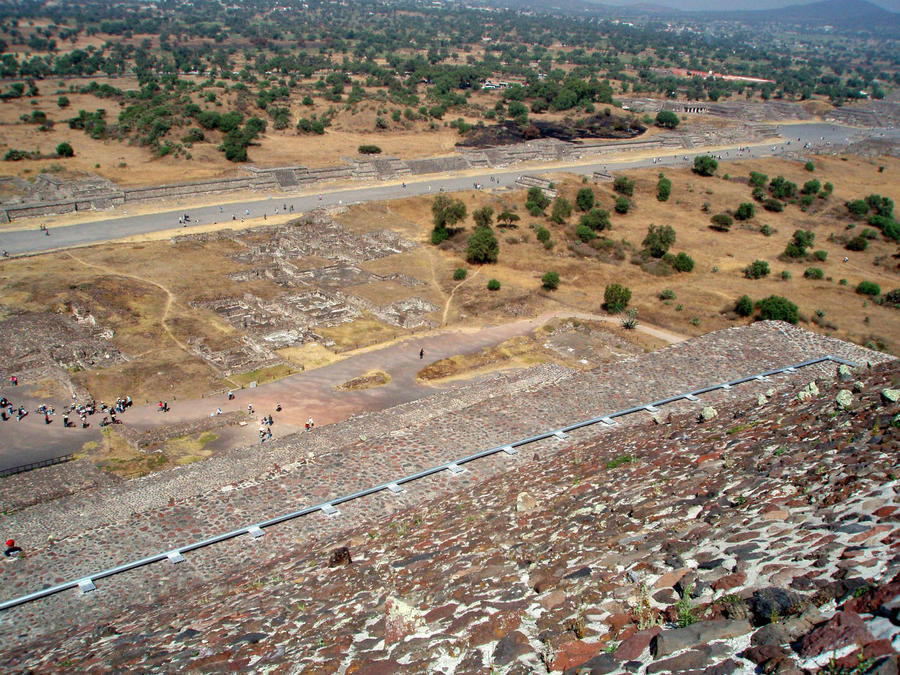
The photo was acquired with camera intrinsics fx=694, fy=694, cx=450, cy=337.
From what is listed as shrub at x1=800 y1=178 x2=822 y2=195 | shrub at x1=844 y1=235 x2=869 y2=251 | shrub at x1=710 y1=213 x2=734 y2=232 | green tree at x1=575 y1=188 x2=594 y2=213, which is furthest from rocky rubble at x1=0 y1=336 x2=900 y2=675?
shrub at x1=800 y1=178 x2=822 y2=195

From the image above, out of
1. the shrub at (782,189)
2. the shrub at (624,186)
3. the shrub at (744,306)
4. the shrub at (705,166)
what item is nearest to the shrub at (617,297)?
the shrub at (744,306)

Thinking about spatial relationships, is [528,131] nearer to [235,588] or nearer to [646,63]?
[235,588]

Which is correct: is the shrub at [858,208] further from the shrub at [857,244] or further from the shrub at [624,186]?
the shrub at [624,186]

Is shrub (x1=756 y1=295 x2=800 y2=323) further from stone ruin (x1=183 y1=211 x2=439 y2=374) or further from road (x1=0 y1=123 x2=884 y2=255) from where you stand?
road (x1=0 y1=123 x2=884 y2=255)

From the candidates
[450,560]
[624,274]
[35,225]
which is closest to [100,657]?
[450,560]

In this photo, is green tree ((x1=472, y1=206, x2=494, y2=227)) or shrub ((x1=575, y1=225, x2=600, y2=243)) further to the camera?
shrub ((x1=575, y1=225, x2=600, y2=243))
